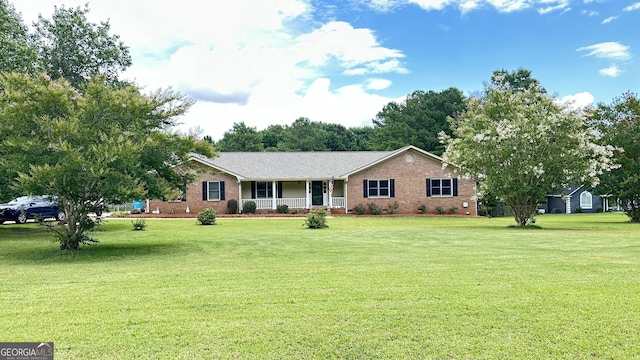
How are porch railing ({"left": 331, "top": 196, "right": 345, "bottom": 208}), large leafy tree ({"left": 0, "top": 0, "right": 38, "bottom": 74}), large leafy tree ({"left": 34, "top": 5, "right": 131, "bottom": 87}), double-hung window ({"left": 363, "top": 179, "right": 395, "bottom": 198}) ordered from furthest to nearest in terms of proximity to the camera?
porch railing ({"left": 331, "top": 196, "right": 345, "bottom": 208})
double-hung window ({"left": 363, "top": 179, "right": 395, "bottom": 198})
large leafy tree ({"left": 34, "top": 5, "right": 131, "bottom": 87})
large leafy tree ({"left": 0, "top": 0, "right": 38, "bottom": 74})

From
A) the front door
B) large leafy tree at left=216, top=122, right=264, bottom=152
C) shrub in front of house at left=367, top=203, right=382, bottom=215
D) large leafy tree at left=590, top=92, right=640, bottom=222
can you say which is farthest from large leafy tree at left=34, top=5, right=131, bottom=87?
large leafy tree at left=216, top=122, right=264, bottom=152

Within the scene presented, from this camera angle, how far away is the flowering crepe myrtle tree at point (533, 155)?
21.1 metres

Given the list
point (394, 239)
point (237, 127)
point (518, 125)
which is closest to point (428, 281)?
point (394, 239)

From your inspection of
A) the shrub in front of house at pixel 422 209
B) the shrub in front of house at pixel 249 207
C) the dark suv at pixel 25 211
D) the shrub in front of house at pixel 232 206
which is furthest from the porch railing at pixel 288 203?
the dark suv at pixel 25 211

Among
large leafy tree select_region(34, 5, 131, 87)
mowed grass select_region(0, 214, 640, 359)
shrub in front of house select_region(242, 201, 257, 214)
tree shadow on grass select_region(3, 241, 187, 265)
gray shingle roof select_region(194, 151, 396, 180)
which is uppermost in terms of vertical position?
large leafy tree select_region(34, 5, 131, 87)

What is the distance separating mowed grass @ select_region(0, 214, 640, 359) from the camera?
15.8 feet

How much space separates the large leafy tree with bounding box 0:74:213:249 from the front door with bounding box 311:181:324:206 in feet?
65.9

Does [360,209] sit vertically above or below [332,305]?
above

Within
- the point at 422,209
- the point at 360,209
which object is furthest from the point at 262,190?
the point at 422,209

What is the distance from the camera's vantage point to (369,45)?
24.1 m

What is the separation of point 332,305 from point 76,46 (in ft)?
93.2

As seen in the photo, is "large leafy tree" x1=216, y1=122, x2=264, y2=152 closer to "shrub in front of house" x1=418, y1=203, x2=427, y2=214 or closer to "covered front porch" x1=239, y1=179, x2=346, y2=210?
"covered front porch" x1=239, y1=179, x2=346, y2=210

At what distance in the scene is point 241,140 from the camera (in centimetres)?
6406

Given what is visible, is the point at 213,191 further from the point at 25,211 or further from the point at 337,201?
the point at 25,211
